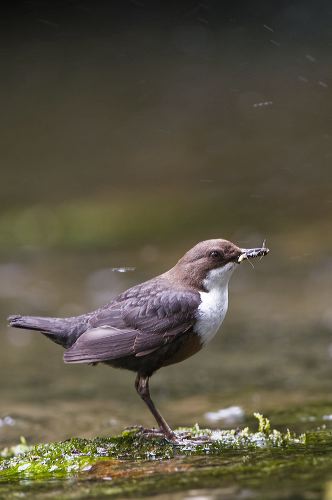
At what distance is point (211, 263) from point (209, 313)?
316mm

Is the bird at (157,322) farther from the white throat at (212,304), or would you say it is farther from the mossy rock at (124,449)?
the mossy rock at (124,449)

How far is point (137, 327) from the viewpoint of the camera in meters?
4.53

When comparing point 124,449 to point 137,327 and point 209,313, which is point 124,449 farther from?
point 209,313

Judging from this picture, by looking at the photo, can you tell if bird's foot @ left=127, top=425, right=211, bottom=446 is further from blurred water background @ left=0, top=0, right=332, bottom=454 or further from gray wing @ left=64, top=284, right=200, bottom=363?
blurred water background @ left=0, top=0, right=332, bottom=454

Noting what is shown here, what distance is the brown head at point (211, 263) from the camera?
4715 mm

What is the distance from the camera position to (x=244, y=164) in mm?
12703

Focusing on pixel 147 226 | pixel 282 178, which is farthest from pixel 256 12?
pixel 147 226

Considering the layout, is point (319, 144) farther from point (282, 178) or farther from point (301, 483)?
point (301, 483)

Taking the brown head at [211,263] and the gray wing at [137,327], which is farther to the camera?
the brown head at [211,263]

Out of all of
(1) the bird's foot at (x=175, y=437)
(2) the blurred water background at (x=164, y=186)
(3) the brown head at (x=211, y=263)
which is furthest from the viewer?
(2) the blurred water background at (x=164, y=186)

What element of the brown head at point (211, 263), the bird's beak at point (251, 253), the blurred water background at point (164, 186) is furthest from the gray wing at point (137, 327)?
the blurred water background at point (164, 186)

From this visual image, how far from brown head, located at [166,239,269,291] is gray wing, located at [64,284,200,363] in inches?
5.2

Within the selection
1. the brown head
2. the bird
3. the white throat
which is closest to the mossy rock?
the bird

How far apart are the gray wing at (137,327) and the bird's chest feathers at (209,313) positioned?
1.4 inches
